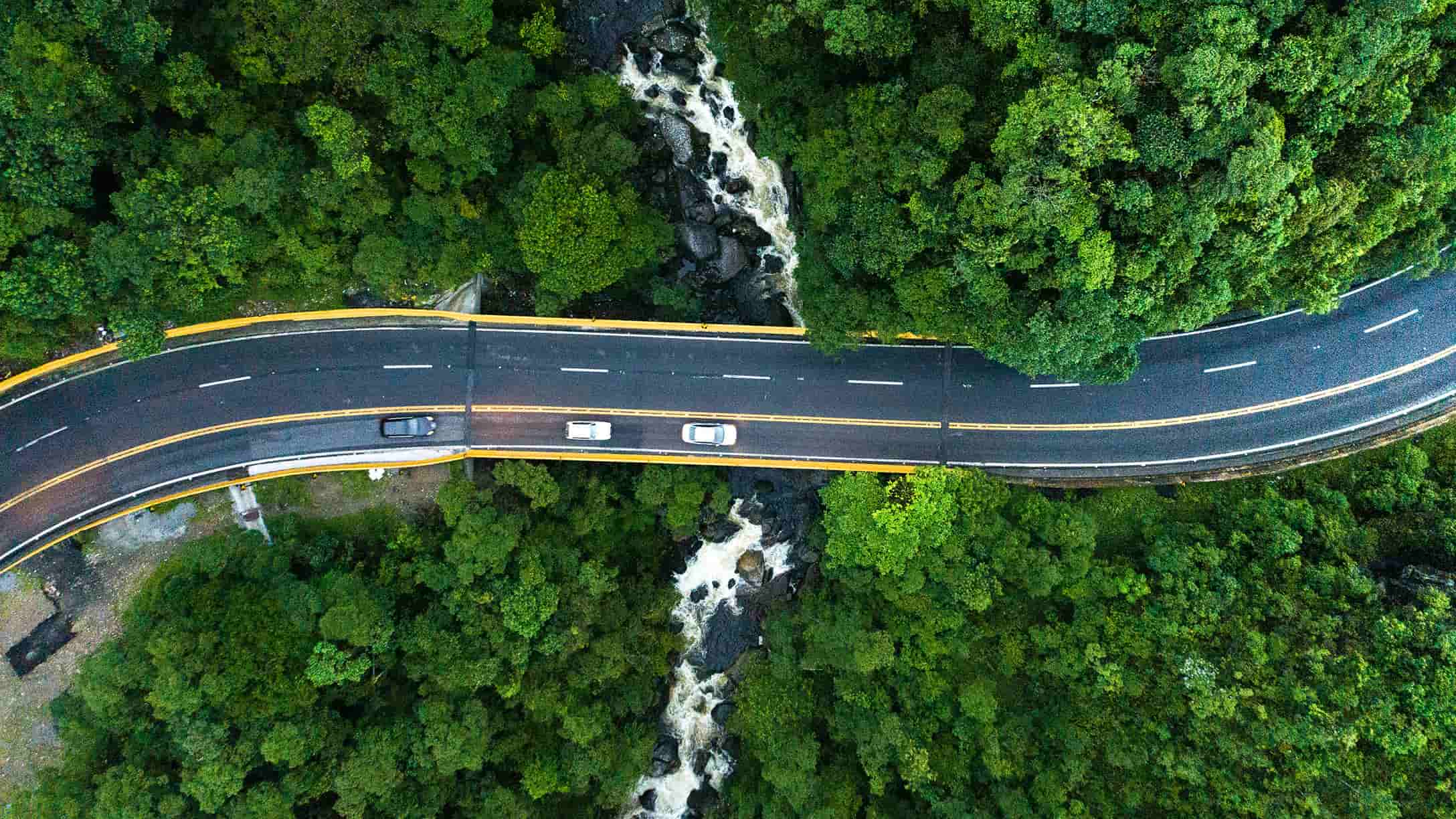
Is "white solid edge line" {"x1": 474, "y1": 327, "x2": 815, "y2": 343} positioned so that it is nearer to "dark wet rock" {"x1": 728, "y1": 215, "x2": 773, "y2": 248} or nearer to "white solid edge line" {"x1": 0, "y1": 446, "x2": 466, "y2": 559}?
"dark wet rock" {"x1": 728, "y1": 215, "x2": 773, "y2": 248}

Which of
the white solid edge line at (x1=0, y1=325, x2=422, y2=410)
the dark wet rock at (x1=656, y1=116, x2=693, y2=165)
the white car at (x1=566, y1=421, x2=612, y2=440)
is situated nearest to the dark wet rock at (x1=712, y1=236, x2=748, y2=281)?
the dark wet rock at (x1=656, y1=116, x2=693, y2=165)

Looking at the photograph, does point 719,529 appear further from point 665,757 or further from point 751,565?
point 665,757

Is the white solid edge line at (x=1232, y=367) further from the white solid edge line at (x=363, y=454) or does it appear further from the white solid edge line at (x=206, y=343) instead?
the white solid edge line at (x=206, y=343)

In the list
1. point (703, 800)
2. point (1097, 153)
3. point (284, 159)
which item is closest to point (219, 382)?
point (284, 159)

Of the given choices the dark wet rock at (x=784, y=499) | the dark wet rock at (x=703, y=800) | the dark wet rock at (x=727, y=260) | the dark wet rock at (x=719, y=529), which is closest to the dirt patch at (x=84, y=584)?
the dark wet rock at (x=719, y=529)

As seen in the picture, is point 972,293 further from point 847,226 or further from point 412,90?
point 412,90

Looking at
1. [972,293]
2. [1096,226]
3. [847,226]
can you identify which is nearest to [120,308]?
[847,226]
